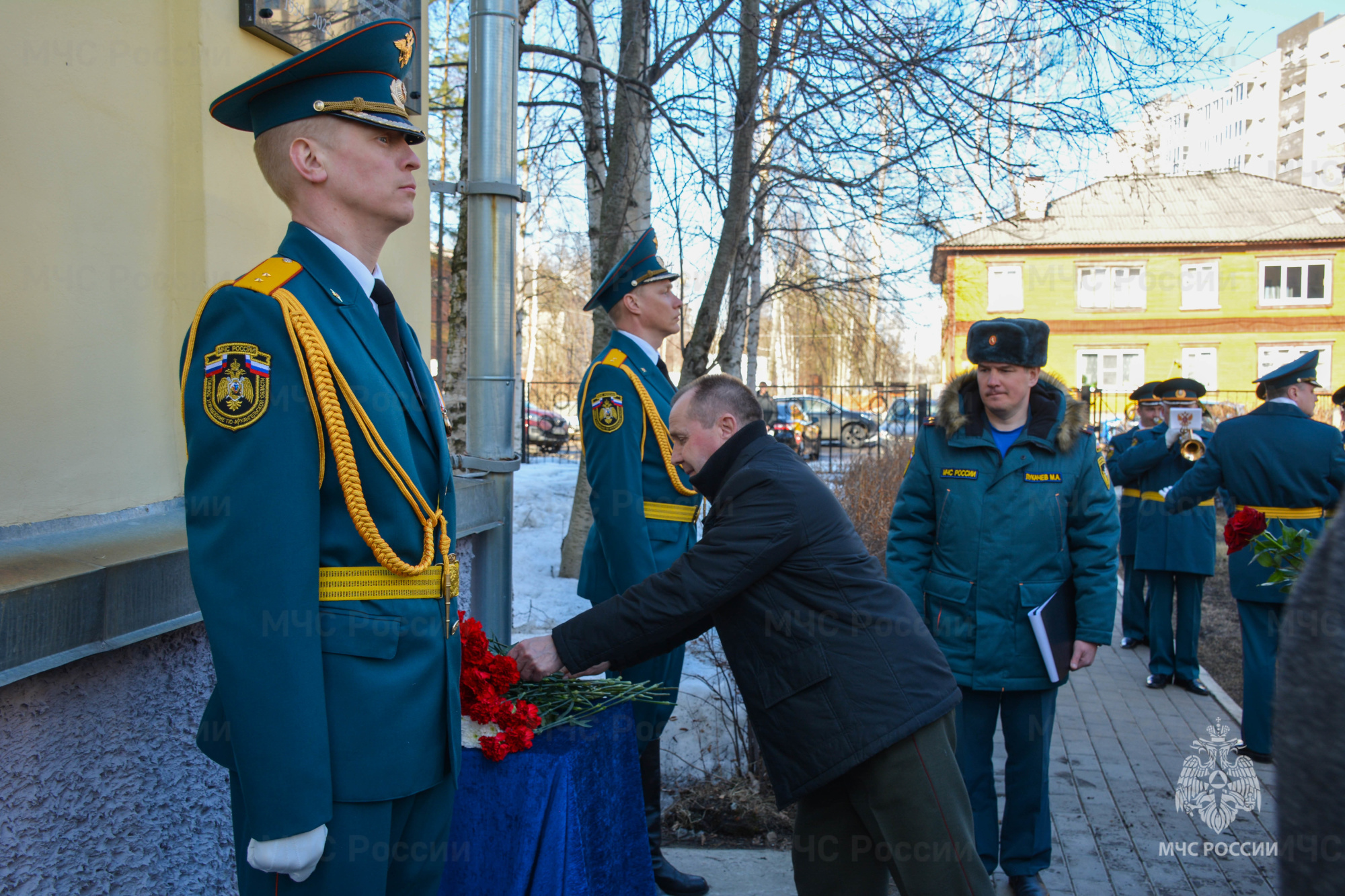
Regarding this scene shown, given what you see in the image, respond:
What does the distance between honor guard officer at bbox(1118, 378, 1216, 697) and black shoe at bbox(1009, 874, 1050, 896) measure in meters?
3.38

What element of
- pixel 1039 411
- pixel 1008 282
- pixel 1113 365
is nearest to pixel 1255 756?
pixel 1039 411

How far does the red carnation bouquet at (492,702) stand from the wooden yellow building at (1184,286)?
33969 millimetres

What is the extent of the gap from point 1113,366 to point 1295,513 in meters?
32.9

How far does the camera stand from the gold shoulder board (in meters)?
1.63

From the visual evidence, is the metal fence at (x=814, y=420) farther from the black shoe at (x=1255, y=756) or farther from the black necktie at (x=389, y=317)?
the black necktie at (x=389, y=317)

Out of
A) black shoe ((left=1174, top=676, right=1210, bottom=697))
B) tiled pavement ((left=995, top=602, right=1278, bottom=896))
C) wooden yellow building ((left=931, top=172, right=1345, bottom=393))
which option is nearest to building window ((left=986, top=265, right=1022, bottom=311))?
wooden yellow building ((left=931, top=172, right=1345, bottom=393))

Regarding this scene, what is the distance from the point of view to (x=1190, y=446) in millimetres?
6738

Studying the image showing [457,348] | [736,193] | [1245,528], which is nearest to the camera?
[1245,528]

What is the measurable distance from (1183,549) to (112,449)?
630 cm

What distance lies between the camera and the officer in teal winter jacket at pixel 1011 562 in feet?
11.3

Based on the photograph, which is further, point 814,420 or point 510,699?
point 814,420

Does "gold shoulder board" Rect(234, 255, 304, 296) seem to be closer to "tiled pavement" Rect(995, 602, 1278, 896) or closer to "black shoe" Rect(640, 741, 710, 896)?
"black shoe" Rect(640, 741, 710, 896)

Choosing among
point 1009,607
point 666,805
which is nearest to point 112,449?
point 666,805

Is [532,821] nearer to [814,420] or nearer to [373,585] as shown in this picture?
[373,585]
